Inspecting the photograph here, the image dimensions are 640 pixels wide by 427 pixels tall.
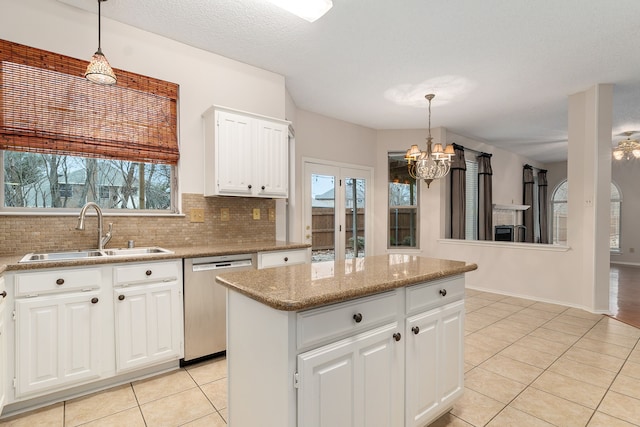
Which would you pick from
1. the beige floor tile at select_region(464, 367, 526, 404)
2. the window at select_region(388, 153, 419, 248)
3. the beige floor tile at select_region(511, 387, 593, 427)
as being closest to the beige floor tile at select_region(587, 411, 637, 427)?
the beige floor tile at select_region(511, 387, 593, 427)

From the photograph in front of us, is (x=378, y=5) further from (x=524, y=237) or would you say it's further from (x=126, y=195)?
(x=524, y=237)

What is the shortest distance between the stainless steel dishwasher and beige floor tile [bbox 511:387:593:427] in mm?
2228

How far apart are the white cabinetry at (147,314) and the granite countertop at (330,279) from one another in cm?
104

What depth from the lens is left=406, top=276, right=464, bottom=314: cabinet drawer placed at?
1616mm

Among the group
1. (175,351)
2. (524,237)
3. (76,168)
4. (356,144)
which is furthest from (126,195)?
(524,237)

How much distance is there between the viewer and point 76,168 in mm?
2648

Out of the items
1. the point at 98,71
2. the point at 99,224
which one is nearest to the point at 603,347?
the point at 99,224

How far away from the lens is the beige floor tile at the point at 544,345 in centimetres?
293

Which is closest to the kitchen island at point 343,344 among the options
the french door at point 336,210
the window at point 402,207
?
the french door at point 336,210

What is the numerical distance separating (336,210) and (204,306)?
119 inches

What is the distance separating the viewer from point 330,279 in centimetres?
153

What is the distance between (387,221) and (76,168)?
15.2 ft

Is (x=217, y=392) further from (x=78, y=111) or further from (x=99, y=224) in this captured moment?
(x=78, y=111)

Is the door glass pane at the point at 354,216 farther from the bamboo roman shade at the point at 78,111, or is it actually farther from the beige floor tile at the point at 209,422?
the beige floor tile at the point at 209,422
